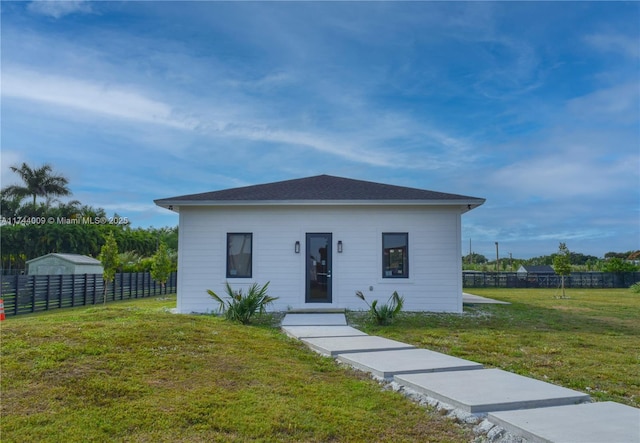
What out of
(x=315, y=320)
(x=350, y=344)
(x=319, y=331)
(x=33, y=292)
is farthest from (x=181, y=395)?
(x=33, y=292)

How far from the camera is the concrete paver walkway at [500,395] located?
305cm

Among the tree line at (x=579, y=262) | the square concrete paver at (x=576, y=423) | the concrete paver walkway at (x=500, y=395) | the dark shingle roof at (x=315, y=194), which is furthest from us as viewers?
the tree line at (x=579, y=262)

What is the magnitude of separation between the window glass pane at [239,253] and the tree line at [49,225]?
23661mm

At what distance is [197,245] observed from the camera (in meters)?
11.3

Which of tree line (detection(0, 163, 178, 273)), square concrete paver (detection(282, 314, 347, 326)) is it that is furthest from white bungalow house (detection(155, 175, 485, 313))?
tree line (detection(0, 163, 178, 273))

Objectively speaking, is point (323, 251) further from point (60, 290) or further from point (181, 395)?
point (60, 290)

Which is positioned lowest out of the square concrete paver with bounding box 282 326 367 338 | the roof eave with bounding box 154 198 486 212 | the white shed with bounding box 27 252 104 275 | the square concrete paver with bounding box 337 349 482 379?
the square concrete paver with bounding box 282 326 367 338

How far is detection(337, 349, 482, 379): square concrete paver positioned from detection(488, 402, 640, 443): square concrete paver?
1434mm

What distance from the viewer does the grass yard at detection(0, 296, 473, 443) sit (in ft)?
10.5

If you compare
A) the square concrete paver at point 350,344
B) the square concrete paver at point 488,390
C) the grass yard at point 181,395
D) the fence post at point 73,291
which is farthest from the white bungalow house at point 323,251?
the fence post at point 73,291

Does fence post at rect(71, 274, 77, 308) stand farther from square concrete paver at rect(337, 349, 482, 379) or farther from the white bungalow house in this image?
square concrete paver at rect(337, 349, 482, 379)

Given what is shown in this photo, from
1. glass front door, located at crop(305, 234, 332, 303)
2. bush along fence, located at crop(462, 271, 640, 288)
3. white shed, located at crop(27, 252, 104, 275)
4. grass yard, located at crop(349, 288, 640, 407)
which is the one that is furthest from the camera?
bush along fence, located at crop(462, 271, 640, 288)

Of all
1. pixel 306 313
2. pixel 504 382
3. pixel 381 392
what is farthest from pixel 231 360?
A: pixel 306 313

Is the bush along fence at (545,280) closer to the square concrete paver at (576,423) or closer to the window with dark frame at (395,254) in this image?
the window with dark frame at (395,254)
